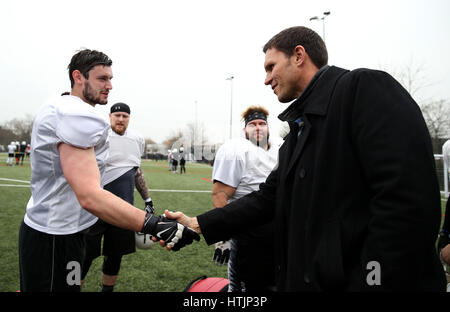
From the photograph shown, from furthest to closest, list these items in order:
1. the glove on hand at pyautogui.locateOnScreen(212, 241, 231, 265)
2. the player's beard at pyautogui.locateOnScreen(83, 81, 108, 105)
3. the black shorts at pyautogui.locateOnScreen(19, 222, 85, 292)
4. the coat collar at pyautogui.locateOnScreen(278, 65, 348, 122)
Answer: the glove on hand at pyautogui.locateOnScreen(212, 241, 231, 265) < the player's beard at pyautogui.locateOnScreen(83, 81, 108, 105) < the black shorts at pyautogui.locateOnScreen(19, 222, 85, 292) < the coat collar at pyautogui.locateOnScreen(278, 65, 348, 122)

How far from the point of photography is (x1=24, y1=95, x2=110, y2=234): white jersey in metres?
1.83

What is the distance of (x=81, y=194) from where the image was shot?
1742 millimetres

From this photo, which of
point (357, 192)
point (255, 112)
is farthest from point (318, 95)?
point (255, 112)

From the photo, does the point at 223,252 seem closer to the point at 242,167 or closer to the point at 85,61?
the point at 242,167

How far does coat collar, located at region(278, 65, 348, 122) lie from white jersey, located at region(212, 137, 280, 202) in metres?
1.62

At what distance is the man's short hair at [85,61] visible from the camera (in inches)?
91.2

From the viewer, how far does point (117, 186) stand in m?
3.81

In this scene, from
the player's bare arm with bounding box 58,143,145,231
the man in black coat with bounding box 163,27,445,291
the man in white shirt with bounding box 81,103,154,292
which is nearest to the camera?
the man in black coat with bounding box 163,27,445,291

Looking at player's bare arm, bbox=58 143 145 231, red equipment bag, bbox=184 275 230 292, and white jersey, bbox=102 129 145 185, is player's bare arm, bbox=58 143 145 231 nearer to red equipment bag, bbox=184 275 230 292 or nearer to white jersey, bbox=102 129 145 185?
red equipment bag, bbox=184 275 230 292

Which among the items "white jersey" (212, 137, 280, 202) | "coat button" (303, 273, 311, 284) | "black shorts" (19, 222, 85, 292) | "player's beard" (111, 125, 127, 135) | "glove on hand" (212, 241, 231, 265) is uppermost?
"player's beard" (111, 125, 127, 135)

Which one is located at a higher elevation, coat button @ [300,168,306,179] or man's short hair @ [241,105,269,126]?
man's short hair @ [241,105,269,126]

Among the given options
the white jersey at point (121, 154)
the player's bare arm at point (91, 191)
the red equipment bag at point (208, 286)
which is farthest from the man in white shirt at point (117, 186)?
the player's bare arm at point (91, 191)

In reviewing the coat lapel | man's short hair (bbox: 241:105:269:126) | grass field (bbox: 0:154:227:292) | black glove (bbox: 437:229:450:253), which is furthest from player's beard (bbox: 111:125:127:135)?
black glove (bbox: 437:229:450:253)

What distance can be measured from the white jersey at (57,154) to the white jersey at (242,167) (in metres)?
1.47
